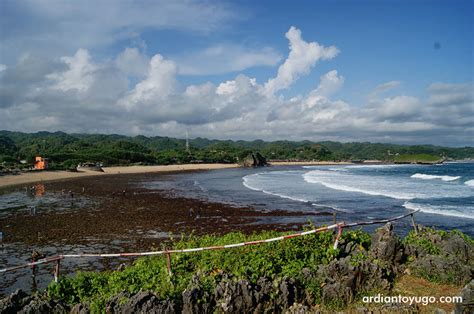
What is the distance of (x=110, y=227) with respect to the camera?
2259 cm

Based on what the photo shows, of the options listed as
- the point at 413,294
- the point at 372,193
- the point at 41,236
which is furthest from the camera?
the point at 372,193

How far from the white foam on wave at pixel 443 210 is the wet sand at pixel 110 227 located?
377 inches

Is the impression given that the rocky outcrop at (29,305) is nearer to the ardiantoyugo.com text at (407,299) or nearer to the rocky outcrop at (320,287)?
the rocky outcrop at (320,287)

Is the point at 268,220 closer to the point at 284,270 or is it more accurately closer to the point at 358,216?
the point at 358,216

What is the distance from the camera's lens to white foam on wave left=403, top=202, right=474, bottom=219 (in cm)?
2575

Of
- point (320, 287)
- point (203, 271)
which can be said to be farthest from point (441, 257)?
point (203, 271)

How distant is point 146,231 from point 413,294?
16471mm

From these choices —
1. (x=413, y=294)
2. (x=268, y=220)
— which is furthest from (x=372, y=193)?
(x=413, y=294)

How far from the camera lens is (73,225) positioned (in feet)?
76.1

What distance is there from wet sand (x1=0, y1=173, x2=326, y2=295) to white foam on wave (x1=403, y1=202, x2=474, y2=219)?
958cm

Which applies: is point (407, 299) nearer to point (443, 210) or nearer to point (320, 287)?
point (320, 287)

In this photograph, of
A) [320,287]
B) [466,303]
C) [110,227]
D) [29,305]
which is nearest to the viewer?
[466,303]

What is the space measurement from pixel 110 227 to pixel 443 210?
2513cm

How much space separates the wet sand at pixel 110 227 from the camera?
15.8 metres
